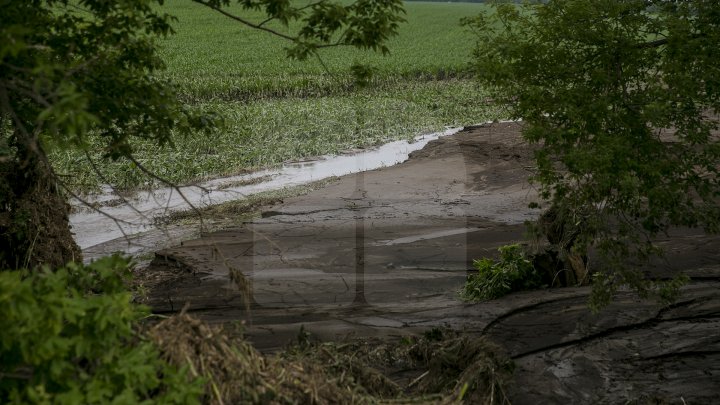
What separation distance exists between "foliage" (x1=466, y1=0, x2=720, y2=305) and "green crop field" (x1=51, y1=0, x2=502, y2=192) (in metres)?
0.92

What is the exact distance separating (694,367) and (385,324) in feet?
9.29

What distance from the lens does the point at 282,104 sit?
79.7ft

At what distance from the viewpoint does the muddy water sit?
1408 centimetres

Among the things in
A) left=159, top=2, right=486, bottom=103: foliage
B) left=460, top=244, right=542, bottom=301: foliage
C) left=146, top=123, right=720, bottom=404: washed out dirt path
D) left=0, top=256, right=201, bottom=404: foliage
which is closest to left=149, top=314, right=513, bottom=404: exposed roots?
left=0, top=256, right=201, bottom=404: foliage

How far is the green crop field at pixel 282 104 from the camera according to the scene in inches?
672

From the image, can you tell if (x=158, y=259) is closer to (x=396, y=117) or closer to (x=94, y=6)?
(x=94, y=6)

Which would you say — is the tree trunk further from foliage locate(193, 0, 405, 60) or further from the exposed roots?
the exposed roots

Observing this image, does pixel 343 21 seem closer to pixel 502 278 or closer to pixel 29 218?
pixel 502 278

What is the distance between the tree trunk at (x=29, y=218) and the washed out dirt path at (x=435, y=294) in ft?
4.25

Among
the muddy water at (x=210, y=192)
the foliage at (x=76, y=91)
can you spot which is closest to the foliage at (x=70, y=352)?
the foliage at (x=76, y=91)

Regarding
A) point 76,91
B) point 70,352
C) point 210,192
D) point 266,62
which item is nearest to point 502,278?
point 210,192

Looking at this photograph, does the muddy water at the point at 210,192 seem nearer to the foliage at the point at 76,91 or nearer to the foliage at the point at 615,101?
the foliage at the point at 76,91

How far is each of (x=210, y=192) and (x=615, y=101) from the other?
7.01 meters

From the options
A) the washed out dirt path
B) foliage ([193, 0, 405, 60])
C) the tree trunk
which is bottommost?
the washed out dirt path
